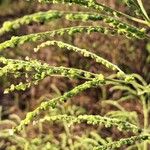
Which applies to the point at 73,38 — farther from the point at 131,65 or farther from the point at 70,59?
the point at 131,65

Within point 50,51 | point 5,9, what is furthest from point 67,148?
point 5,9

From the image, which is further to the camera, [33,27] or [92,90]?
[33,27]

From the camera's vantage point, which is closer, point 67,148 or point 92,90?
point 67,148

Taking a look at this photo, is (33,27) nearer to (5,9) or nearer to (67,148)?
(5,9)

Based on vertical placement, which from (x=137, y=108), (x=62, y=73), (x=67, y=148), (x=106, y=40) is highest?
(x=106, y=40)

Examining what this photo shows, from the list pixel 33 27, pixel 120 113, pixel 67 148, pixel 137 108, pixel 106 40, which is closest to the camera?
pixel 120 113

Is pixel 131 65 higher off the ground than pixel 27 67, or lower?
higher

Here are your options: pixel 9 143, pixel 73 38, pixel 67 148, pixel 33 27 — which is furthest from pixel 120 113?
pixel 33 27

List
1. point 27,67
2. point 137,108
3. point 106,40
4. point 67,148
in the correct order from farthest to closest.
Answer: point 106,40 → point 137,108 → point 67,148 → point 27,67

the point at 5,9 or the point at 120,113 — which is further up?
the point at 5,9
